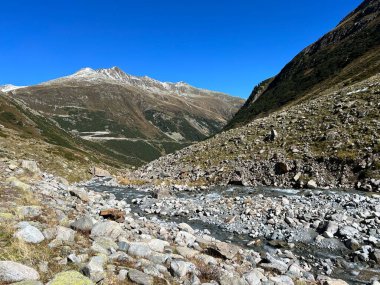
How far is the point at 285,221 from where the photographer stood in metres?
21.9

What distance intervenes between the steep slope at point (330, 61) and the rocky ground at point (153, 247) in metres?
86.1

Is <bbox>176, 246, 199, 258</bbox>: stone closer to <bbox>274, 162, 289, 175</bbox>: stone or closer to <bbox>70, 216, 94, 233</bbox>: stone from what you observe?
<bbox>70, 216, 94, 233</bbox>: stone

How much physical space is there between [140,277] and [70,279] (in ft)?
6.80

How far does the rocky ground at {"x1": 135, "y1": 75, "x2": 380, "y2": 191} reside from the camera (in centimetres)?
3033

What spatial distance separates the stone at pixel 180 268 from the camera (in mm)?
11289

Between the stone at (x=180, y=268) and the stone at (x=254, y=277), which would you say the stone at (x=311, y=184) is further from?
the stone at (x=180, y=268)

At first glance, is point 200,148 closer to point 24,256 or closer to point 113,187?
point 113,187

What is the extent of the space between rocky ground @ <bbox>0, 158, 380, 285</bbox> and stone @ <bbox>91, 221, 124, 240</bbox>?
0.04 meters

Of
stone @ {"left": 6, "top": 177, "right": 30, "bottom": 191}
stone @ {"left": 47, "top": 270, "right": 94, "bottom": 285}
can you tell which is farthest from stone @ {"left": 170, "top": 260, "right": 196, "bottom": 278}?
stone @ {"left": 6, "top": 177, "right": 30, "bottom": 191}

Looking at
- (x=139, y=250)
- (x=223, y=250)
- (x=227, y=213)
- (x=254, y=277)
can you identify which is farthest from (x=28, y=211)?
(x=227, y=213)

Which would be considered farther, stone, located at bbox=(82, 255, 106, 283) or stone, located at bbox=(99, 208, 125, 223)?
stone, located at bbox=(99, 208, 125, 223)

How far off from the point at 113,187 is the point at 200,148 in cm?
1382

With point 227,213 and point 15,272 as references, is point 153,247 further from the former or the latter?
point 227,213

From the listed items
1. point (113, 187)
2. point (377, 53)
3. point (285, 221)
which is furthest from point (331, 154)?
point (377, 53)
